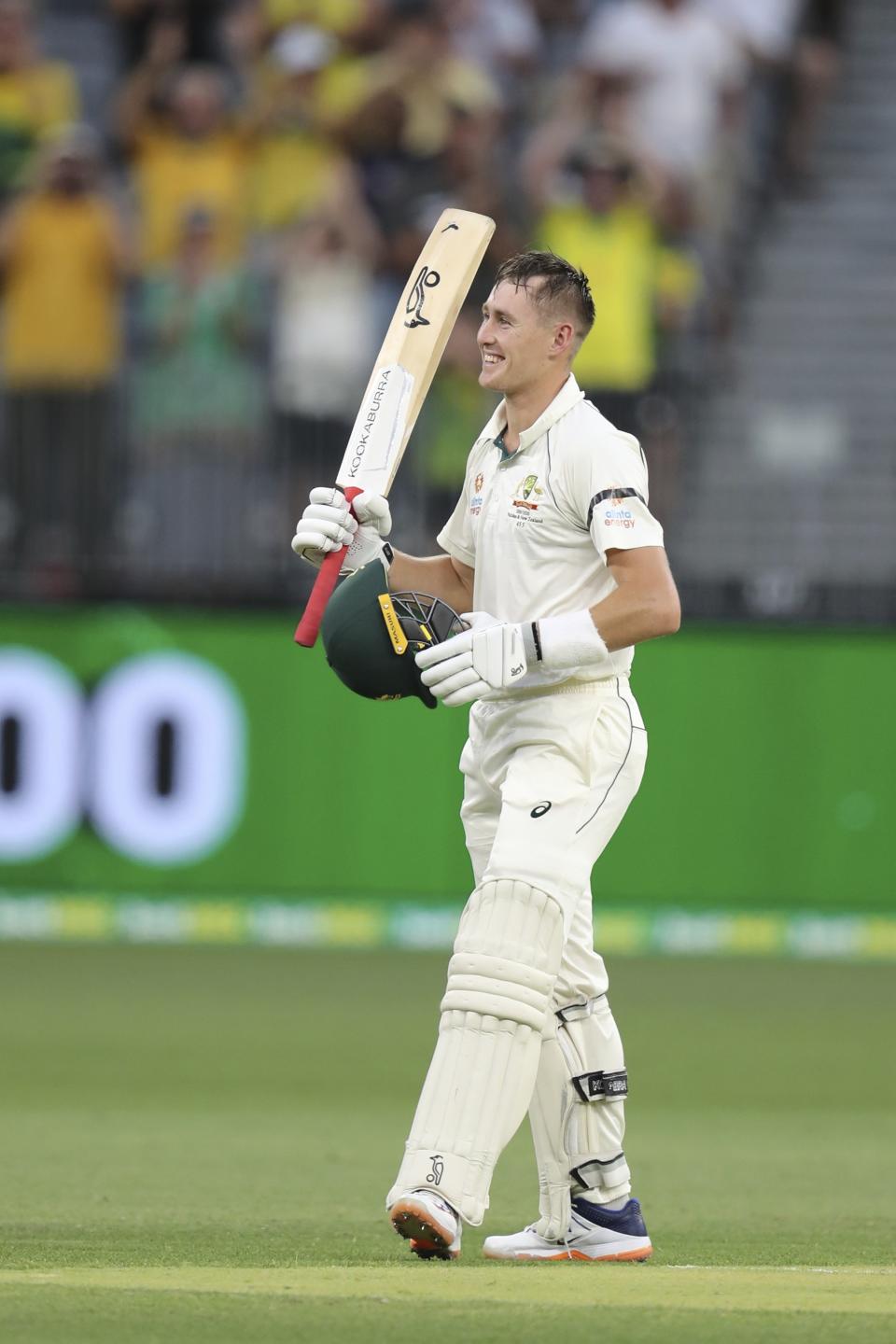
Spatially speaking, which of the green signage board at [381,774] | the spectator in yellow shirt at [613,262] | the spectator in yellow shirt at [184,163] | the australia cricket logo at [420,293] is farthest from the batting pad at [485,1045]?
the spectator in yellow shirt at [184,163]

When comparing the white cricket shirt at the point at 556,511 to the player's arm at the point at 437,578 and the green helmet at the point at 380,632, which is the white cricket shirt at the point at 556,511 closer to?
the green helmet at the point at 380,632

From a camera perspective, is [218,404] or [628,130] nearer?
[218,404]

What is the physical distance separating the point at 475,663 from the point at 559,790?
13.0 inches

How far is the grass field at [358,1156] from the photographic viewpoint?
4176mm

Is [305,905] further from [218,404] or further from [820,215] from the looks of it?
[820,215]

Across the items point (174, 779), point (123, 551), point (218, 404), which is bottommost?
point (174, 779)

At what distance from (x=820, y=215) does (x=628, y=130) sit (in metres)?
2.05

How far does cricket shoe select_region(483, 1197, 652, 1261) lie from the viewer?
511 cm

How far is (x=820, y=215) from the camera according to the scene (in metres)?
14.3

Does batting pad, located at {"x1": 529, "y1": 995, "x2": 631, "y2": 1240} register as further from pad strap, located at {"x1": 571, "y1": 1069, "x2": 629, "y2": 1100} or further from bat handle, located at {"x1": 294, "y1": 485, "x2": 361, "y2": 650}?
bat handle, located at {"x1": 294, "y1": 485, "x2": 361, "y2": 650}

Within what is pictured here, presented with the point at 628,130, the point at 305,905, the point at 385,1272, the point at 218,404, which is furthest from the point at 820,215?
the point at 385,1272

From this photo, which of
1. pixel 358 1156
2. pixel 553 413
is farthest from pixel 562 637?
pixel 358 1156

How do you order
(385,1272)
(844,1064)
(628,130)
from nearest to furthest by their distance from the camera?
(385,1272) < (844,1064) < (628,130)

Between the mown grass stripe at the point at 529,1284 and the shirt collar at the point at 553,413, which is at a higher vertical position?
the shirt collar at the point at 553,413
